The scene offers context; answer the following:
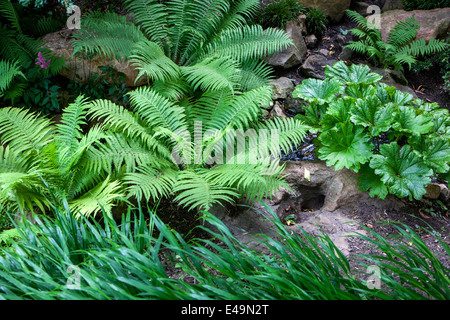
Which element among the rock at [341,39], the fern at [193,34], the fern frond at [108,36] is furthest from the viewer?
the rock at [341,39]

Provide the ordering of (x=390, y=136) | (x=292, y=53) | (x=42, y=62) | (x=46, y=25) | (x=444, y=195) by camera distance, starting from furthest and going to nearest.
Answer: (x=292, y=53), (x=46, y=25), (x=42, y=62), (x=444, y=195), (x=390, y=136)

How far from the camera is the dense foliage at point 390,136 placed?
8.68ft

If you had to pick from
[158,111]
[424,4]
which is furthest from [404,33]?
[158,111]

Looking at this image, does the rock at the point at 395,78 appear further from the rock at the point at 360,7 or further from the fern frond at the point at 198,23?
the fern frond at the point at 198,23

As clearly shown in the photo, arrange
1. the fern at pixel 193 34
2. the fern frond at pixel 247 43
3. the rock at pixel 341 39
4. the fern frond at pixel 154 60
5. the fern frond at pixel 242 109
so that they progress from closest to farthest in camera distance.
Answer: the fern frond at pixel 242 109, the fern frond at pixel 154 60, the fern at pixel 193 34, the fern frond at pixel 247 43, the rock at pixel 341 39

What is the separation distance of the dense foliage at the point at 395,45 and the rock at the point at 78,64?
268cm

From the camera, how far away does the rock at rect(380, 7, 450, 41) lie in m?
4.58

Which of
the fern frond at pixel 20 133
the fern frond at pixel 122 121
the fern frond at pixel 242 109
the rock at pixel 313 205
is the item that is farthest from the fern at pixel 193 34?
the rock at pixel 313 205

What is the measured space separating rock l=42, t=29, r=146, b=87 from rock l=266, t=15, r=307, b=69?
159 centimetres

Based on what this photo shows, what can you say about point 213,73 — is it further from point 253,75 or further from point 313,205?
point 313,205

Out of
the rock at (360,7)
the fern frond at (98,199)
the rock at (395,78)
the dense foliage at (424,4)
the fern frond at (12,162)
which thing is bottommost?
the fern frond at (98,199)

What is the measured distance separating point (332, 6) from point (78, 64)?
3431mm

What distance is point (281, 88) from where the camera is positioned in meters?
3.96

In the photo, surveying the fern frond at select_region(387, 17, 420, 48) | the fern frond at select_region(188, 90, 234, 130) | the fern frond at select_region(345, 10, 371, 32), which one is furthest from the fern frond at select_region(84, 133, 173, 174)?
the fern frond at select_region(387, 17, 420, 48)
